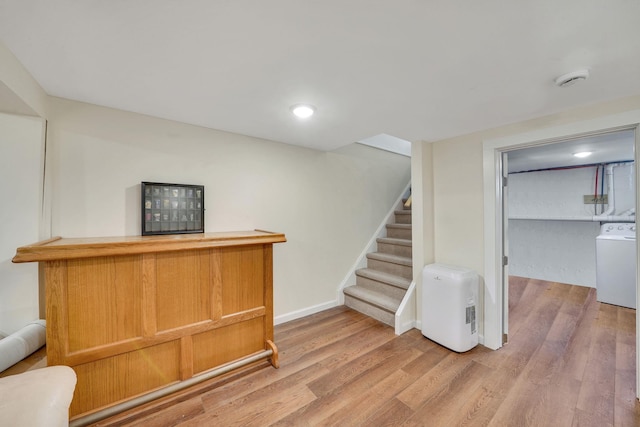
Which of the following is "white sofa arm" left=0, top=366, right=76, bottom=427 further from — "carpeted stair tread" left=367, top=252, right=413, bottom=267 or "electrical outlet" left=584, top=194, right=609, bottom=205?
"electrical outlet" left=584, top=194, right=609, bottom=205

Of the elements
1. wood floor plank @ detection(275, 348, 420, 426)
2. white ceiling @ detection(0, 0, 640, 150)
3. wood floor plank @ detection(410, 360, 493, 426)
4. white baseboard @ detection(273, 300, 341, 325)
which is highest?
white ceiling @ detection(0, 0, 640, 150)

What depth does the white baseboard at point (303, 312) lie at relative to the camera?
2.89m

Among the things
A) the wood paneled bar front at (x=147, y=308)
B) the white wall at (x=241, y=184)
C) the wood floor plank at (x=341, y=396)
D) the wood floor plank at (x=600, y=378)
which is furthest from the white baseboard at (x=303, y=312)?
the wood floor plank at (x=600, y=378)

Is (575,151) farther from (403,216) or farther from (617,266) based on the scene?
(403,216)

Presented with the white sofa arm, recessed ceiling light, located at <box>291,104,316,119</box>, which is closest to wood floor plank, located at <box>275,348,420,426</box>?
the white sofa arm

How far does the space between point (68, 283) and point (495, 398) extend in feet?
9.49

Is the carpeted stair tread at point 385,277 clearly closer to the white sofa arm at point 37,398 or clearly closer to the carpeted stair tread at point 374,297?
the carpeted stair tread at point 374,297

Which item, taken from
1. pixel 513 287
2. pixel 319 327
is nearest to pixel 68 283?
pixel 319 327

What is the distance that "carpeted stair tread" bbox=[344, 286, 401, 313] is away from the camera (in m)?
2.94

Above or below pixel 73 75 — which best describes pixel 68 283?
below

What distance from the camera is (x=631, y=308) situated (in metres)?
3.39

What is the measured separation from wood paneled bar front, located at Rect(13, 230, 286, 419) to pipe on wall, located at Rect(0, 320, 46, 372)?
0.19 m

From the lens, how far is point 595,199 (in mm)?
4117

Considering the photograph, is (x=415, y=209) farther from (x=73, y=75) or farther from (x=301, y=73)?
(x=73, y=75)
